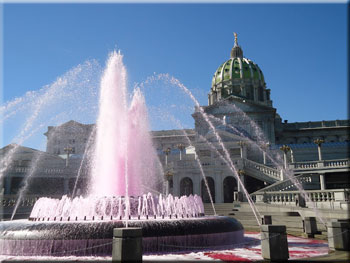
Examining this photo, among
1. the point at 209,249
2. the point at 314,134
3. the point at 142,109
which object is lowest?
the point at 209,249

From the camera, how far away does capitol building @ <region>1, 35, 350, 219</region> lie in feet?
145

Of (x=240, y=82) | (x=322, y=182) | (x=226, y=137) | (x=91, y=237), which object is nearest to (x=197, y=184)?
(x=322, y=182)

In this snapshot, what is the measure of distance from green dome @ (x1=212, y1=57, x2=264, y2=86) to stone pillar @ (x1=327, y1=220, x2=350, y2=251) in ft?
331

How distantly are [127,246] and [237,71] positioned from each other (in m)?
108

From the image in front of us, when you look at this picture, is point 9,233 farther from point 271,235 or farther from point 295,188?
point 295,188

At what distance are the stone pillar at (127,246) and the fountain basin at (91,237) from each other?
2976 mm

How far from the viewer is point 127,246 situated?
9516 millimetres

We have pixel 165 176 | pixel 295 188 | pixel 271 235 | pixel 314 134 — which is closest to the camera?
A: pixel 271 235

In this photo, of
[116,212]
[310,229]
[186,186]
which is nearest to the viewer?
[116,212]

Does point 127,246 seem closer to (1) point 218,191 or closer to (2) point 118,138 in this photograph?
(2) point 118,138

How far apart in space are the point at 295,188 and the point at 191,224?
25144mm

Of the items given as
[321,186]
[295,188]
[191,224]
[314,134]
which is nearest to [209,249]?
[191,224]

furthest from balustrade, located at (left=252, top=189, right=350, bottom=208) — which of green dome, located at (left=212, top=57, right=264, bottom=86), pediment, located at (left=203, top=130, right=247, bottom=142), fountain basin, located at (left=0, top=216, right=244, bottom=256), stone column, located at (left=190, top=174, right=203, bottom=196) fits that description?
green dome, located at (left=212, top=57, right=264, bottom=86)

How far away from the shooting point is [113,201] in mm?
15828
